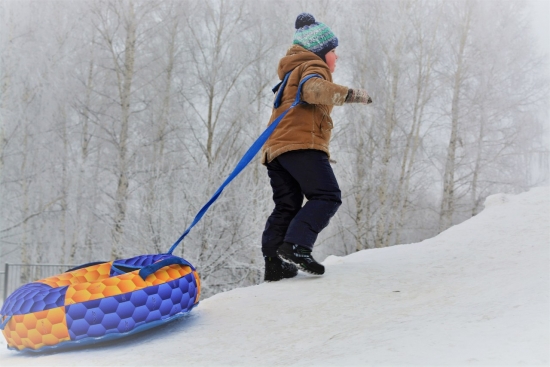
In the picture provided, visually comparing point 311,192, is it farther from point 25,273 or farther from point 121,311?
point 25,273

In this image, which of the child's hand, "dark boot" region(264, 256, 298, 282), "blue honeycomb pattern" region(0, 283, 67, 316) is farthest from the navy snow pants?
"blue honeycomb pattern" region(0, 283, 67, 316)

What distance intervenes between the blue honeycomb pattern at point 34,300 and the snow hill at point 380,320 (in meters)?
0.19

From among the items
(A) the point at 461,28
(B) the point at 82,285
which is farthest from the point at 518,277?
(A) the point at 461,28

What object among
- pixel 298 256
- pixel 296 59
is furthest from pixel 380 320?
pixel 296 59

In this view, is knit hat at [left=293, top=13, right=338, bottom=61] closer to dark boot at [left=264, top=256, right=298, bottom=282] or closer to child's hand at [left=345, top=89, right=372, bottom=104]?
child's hand at [left=345, top=89, right=372, bottom=104]

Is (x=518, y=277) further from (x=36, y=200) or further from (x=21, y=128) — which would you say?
(x=36, y=200)

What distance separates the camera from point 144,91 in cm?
1220

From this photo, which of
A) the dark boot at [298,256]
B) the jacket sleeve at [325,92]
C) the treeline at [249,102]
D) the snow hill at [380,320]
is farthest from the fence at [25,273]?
the jacket sleeve at [325,92]

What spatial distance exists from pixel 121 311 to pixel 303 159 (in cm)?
116

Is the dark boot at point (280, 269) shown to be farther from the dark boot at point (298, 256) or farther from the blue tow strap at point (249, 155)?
the blue tow strap at point (249, 155)

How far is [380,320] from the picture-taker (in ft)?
5.82

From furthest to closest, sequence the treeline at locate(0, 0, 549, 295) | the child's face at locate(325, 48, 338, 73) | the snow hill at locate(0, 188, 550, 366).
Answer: the treeline at locate(0, 0, 549, 295) < the child's face at locate(325, 48, 338, 73) < the snow hill at locate(0, 188, 550, 366)

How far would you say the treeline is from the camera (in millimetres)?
11180

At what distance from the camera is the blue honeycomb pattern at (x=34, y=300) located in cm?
183
